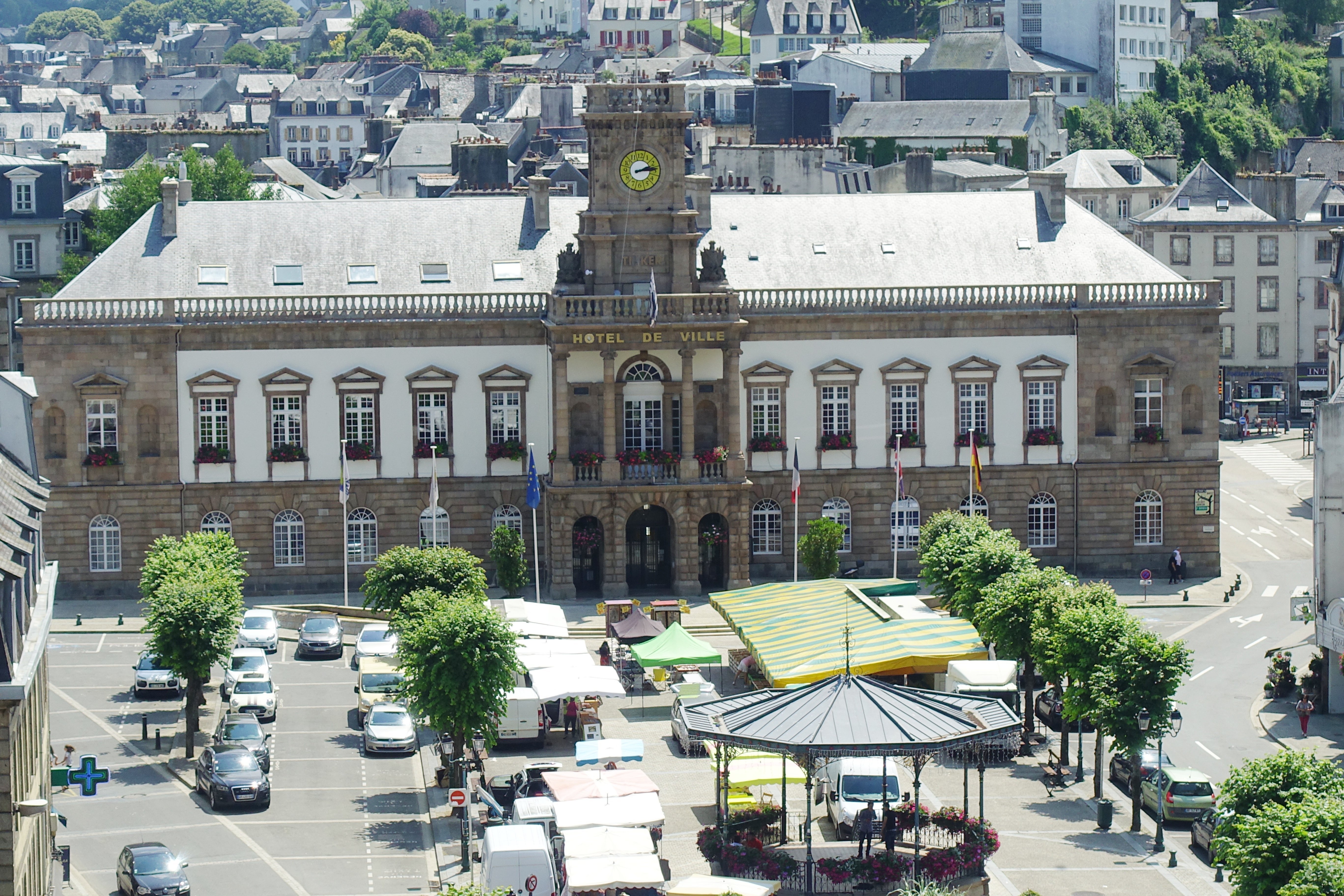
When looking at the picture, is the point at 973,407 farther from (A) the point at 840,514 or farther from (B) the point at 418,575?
(B) the point at 418,575

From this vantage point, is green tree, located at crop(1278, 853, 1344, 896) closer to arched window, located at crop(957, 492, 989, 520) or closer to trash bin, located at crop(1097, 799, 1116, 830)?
trash bin, located at crop(1097, 799, 1116, 830)

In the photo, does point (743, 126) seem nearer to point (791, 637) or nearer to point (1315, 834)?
point (791, 637)

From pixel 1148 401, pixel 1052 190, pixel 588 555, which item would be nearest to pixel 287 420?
pixel 588 555

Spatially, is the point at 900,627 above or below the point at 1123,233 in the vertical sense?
below

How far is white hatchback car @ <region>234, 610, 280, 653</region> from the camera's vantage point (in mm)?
87812

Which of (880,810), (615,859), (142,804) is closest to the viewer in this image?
(615,859)

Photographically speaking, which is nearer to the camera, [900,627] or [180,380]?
[900,627]

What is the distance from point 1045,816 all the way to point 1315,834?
17451mm

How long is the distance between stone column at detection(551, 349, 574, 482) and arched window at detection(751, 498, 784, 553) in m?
7.71

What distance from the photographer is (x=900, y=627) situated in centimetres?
8106

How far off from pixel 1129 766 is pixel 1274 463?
59.7 metres

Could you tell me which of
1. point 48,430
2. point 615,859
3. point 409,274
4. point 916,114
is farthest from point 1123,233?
point 615,859

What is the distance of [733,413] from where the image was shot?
96.6 m

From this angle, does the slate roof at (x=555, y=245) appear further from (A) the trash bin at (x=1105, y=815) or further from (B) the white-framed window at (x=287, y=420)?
A: (A) the trash bin at (x=1105, y=815)
